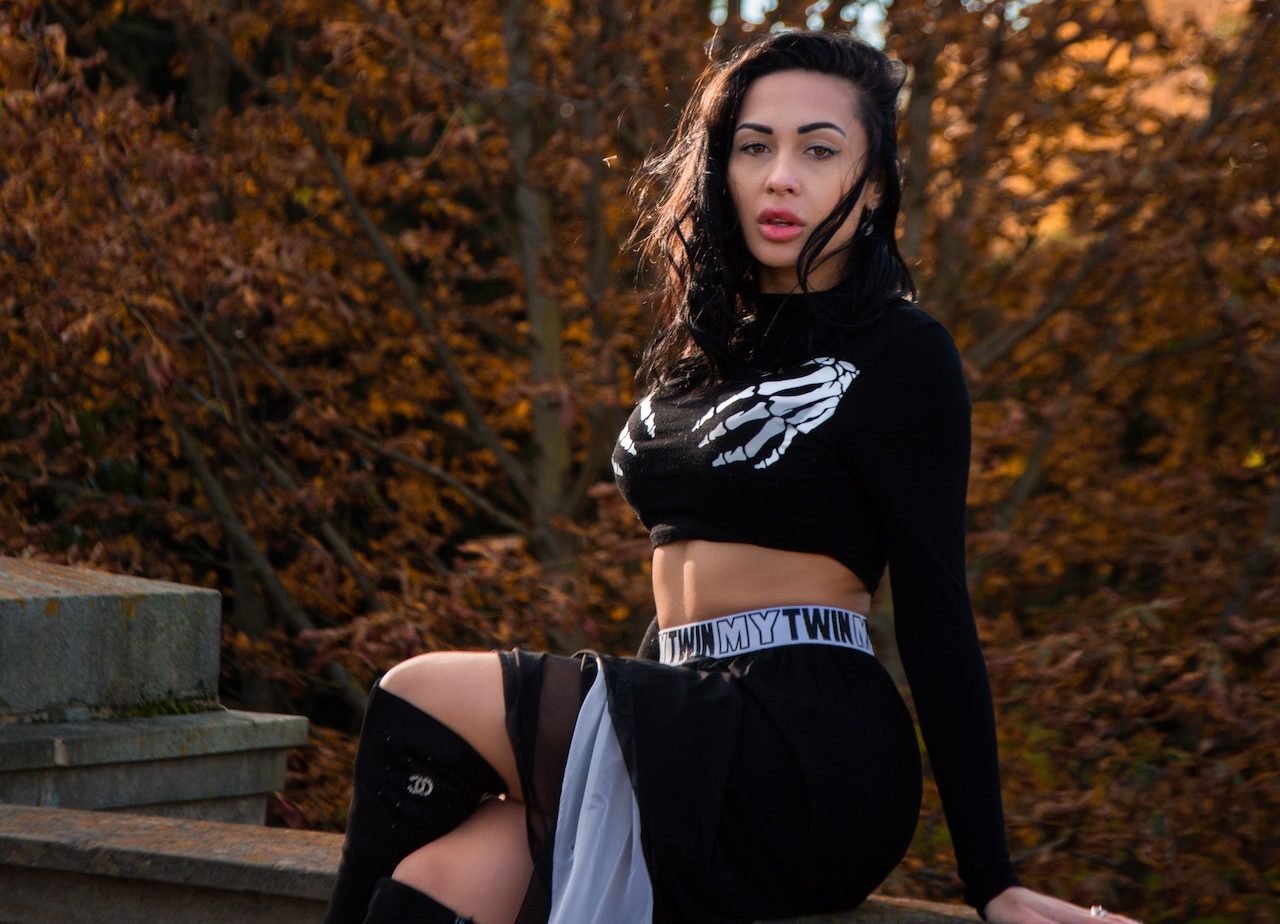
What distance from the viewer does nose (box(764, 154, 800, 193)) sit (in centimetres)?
254

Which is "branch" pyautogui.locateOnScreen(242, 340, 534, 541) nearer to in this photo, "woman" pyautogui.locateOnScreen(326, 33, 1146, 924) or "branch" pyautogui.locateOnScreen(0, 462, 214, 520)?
"branch" pyautogui.locateOnScreen(0, 462, 214, 520)

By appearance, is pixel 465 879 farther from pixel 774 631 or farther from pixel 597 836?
pixel 774 631

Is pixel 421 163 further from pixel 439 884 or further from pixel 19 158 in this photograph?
pixel 439 884

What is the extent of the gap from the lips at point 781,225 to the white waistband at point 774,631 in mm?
609

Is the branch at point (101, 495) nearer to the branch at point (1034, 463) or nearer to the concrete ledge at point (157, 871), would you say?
the concrete ledge at point (157, 871)

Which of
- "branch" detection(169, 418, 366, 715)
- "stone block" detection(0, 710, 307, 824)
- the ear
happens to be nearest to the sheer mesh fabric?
the ear

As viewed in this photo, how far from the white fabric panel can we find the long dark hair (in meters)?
0.70

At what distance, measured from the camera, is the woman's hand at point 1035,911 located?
6.66ft

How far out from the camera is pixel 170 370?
4660 mm

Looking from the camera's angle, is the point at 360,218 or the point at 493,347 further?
the point at 493,347

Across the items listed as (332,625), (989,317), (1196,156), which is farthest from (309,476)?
(1196,156)

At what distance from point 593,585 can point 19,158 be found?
2256 millimetres

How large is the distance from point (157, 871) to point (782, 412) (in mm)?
1226

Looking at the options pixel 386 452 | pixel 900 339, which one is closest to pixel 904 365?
pixel 900 339
